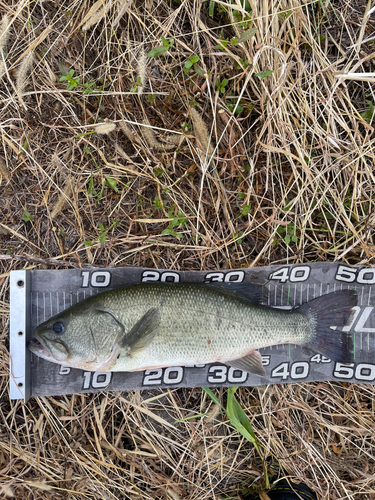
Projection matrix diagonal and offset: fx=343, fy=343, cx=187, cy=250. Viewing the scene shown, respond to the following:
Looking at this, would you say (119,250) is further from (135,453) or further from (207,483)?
(207,483)

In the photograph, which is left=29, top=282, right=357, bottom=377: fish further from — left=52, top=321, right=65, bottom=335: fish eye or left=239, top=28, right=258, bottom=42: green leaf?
left=239, top=28, right=258, bottom=42: green leaf

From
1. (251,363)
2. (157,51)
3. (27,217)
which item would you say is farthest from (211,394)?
(157,51)

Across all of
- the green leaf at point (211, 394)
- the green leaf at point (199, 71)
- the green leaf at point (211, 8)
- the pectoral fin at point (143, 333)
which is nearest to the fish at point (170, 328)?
the pectoral fin at point (143, 333)

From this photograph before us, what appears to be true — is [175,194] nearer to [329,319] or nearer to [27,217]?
[27,217]

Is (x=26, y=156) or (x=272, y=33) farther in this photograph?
(x=26, y=156)

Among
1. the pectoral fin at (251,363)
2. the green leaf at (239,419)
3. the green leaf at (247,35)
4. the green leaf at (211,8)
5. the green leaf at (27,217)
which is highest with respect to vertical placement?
the green leaf at (211,8)

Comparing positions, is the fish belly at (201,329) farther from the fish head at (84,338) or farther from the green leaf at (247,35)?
the green leaf at (247,35)

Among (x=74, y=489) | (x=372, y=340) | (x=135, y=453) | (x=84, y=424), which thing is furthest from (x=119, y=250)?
(x=372, y=340)
